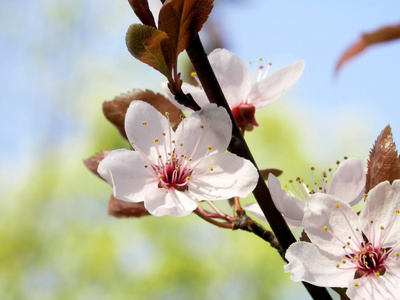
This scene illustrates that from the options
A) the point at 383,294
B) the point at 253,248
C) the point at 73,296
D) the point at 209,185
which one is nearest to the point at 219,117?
the point at 209,185

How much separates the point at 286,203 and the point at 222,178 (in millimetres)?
74

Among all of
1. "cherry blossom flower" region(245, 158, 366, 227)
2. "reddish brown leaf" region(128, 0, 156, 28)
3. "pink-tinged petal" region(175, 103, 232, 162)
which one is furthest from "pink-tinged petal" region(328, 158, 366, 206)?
"reddish brown leaf" region(128, 0, 156, 28)

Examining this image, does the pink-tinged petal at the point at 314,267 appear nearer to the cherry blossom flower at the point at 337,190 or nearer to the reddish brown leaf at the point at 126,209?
the cherry blossom flower at the point at 337,190

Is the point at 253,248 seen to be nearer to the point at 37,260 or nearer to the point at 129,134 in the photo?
the point at 37,260

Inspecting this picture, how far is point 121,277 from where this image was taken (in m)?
5.32

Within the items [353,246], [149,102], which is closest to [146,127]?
[149,102]

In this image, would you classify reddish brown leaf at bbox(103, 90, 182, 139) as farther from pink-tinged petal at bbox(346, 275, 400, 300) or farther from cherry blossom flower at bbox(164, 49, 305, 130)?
pink-tinged petal at bbox(346, 275, 400, 300)

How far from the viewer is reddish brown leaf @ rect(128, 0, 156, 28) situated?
0.48 m

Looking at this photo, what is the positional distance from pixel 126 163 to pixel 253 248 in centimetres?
481

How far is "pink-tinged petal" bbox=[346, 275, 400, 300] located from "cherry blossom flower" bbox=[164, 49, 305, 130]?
0.80 ft

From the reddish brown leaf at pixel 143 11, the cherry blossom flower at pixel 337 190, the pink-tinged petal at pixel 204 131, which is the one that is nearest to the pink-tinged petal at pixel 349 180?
the cherry blossom flower at pixel 337 190

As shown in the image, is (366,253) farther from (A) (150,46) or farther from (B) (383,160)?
(A) (150,46)

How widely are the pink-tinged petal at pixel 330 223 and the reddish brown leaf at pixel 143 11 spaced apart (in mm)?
216

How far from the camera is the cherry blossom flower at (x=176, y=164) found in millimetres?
498
